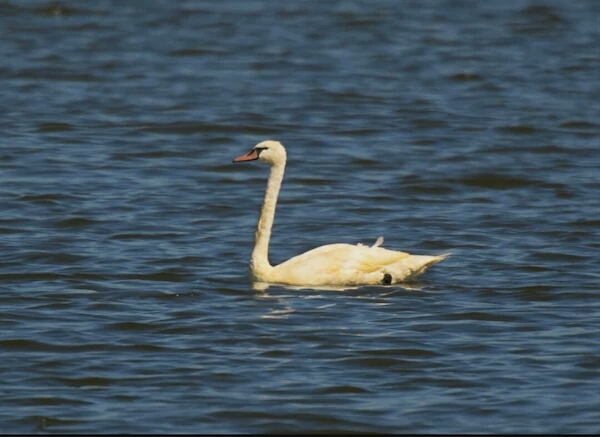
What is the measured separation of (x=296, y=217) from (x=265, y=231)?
9.19 ft

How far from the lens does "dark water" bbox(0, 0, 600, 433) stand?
887cm

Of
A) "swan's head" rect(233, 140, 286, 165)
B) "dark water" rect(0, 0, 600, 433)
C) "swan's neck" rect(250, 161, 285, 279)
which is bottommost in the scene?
"dark water" rect(0, 0, 600, 433)

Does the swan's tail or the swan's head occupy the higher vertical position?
the swan's head

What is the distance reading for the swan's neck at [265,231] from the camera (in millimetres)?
11336

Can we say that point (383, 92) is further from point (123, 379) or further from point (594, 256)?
point (123, 379)

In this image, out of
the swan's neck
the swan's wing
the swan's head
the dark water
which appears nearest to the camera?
the dark water

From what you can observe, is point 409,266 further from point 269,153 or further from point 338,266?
point 269,153

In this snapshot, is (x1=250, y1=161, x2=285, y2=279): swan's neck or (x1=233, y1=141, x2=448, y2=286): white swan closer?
(x1=233, y1=141, x2=448, y2=286): white swan

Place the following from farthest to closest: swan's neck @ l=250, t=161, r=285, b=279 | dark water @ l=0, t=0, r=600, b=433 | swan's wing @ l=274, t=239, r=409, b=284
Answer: swan's neck @ l=250, t=161, r=285, b=279 < swan's wing @ l=274, t=239, r=409, b=284 < dark water @ l=0, t=0, r=600, b=433

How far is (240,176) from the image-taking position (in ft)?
53.9

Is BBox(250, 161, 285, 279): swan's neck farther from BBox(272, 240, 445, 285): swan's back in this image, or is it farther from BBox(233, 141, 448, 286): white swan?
BBox(272, 240, 445, 285): swan's back

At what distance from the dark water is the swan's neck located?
23 cm

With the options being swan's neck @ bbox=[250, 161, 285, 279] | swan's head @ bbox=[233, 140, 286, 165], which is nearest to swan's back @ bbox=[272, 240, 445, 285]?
swan's neck @ bbox=[250, 161, 285, 279]

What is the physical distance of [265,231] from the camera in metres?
11.6
